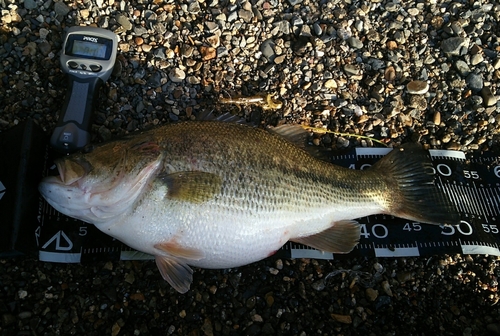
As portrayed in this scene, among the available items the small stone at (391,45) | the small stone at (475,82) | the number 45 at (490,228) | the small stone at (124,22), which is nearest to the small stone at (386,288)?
the number 45 at (490,228)

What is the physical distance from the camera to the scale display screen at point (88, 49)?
299cm

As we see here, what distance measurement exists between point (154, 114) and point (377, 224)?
187cm

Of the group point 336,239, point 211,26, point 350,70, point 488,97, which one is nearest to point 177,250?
point 336,239

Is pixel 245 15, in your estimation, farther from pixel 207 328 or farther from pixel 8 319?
pixel 8 319

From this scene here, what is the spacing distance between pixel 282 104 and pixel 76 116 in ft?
5.06

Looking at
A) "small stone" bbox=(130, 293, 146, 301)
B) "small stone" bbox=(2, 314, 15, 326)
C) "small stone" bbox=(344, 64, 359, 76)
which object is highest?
"small stone" bbox=(344, 64, 359, 76)

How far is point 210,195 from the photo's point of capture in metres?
2.30

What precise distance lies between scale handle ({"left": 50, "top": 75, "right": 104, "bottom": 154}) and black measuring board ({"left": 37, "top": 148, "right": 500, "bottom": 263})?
44 centimetres

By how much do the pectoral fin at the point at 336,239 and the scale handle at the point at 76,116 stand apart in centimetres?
162

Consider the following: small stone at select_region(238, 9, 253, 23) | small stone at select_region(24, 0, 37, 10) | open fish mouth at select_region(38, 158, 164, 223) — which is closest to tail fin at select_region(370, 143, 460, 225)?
open fish mouth at select_region(38, 158, 164, 223)

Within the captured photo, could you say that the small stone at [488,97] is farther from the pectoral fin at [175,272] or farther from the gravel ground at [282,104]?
the pectoral fin at [175,272]

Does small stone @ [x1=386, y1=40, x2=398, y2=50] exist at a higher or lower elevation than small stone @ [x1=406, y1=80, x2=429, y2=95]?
higher

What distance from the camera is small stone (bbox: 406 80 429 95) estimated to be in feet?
11.1

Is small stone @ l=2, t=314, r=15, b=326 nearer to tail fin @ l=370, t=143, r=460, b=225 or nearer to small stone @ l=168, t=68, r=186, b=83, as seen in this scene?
small stone @ l=168, t=68, r=186, b=83
